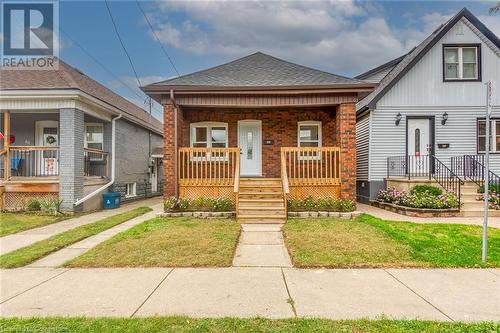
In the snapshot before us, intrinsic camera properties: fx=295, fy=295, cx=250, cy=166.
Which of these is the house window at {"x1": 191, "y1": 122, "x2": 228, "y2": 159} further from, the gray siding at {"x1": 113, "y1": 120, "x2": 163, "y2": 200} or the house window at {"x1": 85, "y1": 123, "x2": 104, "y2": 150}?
the house window at {"x1": 85, "y1": 123, "x2": 104, "y2": 150}

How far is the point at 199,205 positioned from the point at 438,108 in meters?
10.2

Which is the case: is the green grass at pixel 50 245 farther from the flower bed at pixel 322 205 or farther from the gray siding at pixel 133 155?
the gray siding at pixel 133 155

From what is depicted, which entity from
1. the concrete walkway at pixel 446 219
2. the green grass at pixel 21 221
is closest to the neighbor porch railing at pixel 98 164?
the green grass at pixel 21 221

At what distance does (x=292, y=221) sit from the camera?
7973 mm

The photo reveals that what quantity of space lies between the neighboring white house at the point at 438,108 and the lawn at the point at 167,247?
7708mm

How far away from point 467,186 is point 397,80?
4710 mm

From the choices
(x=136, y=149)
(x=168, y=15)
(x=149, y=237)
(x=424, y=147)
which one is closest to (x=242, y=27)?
(x=168, y=15)

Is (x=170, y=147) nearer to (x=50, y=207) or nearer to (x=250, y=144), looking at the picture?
(x=250, y=144)

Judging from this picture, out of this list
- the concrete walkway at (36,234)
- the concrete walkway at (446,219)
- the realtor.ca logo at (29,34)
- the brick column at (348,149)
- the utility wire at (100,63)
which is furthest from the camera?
the utility wire at (100,63)

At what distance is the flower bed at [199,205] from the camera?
880cm

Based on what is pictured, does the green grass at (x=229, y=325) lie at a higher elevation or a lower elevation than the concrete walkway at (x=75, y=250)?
higher

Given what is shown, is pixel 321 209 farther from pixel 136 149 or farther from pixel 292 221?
pixel 136 149

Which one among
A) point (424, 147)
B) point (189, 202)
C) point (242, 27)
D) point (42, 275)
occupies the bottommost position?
point (42, 275)

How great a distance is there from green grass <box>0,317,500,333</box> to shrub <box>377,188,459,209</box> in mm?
7006
